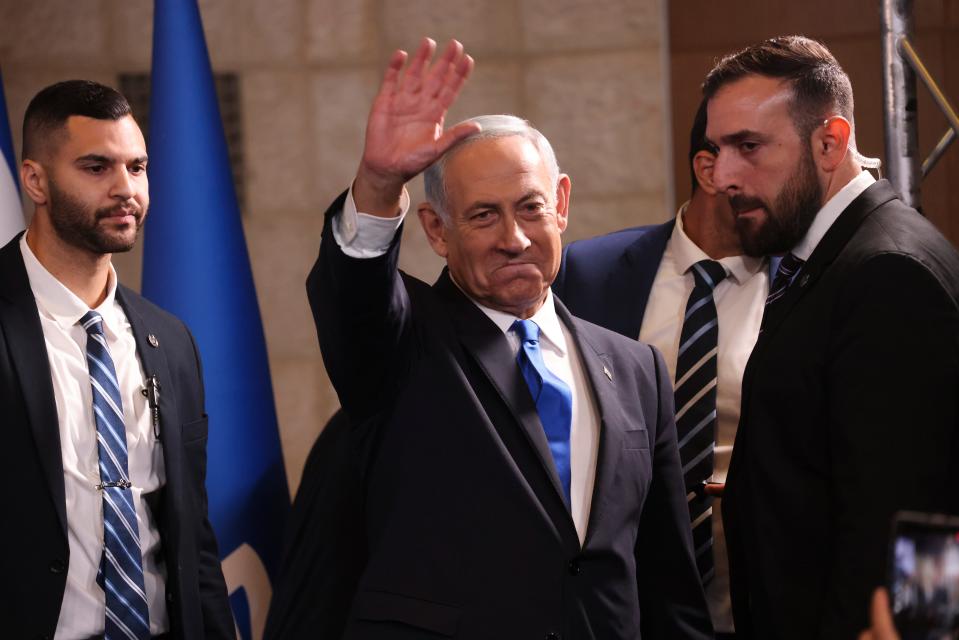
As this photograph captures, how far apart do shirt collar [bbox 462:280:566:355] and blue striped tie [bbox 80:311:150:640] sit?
29.5 inches

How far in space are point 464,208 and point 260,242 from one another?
7.26ft

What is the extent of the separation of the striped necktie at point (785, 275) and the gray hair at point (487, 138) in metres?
0.44

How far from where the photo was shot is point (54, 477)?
6.93 ft

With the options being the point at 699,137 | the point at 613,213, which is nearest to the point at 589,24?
the point at 613,213

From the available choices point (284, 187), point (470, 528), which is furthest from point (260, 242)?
point (470, 528)

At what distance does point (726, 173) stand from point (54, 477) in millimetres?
1343

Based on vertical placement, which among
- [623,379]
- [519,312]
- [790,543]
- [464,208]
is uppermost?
[464,208]

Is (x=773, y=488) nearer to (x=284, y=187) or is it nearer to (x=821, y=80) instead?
(x=821, y=80)

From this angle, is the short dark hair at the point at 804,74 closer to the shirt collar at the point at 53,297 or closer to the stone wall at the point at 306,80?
the shirt collar at the point at 53,297

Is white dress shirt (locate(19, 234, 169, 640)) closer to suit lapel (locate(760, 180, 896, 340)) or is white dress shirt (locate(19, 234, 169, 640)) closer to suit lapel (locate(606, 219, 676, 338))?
suit lapel (locate(606, 219, 676, 338))

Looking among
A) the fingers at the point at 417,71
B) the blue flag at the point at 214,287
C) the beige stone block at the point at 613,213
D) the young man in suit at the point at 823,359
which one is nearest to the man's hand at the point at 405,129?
the fingers at the point at 417,71

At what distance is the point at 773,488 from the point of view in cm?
183

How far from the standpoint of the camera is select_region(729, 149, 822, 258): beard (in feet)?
6.48

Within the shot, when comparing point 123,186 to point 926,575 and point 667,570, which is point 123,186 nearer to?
point 667,570
